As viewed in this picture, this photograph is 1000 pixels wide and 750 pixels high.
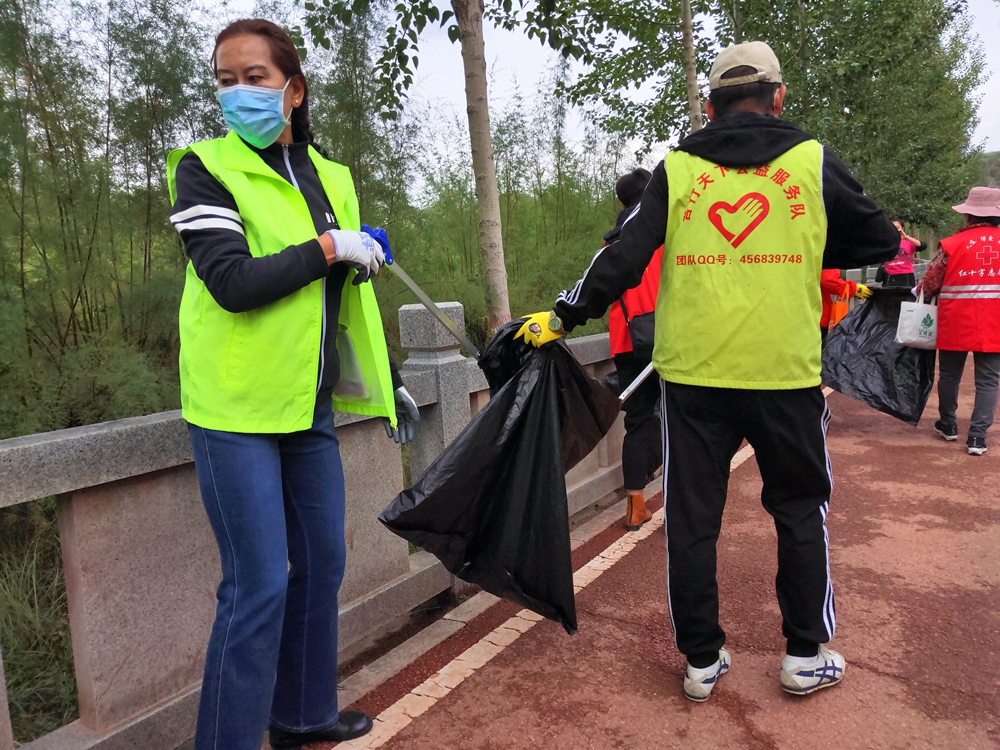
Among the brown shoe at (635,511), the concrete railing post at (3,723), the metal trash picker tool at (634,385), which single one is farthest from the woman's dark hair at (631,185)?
the concrete railing post at (3,723)

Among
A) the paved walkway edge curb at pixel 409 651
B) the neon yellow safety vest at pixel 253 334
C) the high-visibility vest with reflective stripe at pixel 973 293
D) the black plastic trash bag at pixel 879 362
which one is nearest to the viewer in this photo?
the neon yellow safety vest at pixel 253 334

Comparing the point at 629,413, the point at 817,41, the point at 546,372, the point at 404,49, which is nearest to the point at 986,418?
the point at 629,413


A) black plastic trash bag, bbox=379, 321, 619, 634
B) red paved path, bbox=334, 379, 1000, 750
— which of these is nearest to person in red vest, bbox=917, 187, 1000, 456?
red paved path, bbox=334, 379, 1000, 750

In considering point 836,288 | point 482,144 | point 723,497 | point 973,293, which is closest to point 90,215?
point 482,144

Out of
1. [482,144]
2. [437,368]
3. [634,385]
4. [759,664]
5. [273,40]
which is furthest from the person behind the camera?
[482,144]

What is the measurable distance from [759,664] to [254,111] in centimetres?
239

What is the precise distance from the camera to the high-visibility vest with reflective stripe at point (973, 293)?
558cm

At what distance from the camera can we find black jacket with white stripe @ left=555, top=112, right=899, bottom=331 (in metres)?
2.30

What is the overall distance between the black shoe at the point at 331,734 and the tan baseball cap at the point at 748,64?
7.36 feet

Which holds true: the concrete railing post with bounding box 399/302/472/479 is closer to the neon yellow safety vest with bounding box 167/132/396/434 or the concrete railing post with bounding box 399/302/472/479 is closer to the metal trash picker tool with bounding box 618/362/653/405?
the metal trash picker tool with bounding box 618/362/653/405

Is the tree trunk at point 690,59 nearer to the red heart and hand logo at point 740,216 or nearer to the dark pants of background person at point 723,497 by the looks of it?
the red heart and hand logo at point 740,216

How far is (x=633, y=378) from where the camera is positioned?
414cm

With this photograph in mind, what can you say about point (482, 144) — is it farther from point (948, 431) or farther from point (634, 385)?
point (948, 431)

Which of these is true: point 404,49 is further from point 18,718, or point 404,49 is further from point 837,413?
point 837,413
